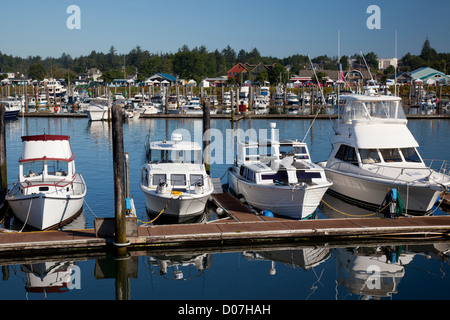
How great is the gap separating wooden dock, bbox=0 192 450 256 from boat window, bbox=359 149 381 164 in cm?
427

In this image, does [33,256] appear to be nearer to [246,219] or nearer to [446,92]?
[246,219]

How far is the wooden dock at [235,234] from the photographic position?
17641 millimetres

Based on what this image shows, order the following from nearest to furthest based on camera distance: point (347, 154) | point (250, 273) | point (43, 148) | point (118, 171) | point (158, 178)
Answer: point (250, 273) < point (118, 171) < point (43, 148) < point (158, 178) < point (347, 154)

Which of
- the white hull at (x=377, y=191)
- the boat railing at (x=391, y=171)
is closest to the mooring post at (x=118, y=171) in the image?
the white hull at (x=377, y=191)

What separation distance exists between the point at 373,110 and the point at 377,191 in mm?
5431

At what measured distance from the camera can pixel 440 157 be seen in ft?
134

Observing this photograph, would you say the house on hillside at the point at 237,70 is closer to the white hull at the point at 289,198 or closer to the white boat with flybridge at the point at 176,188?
the white boat with flybridge at the point at 176,188

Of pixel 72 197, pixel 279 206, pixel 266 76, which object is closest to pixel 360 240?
pixel 279 206

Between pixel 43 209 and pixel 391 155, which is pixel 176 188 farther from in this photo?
pixel 391 155

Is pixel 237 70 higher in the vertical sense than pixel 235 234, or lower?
higher

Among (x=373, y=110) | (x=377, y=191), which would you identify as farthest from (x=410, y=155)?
(x=373, y=110)

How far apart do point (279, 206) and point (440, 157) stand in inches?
940

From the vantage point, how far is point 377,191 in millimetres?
23328
